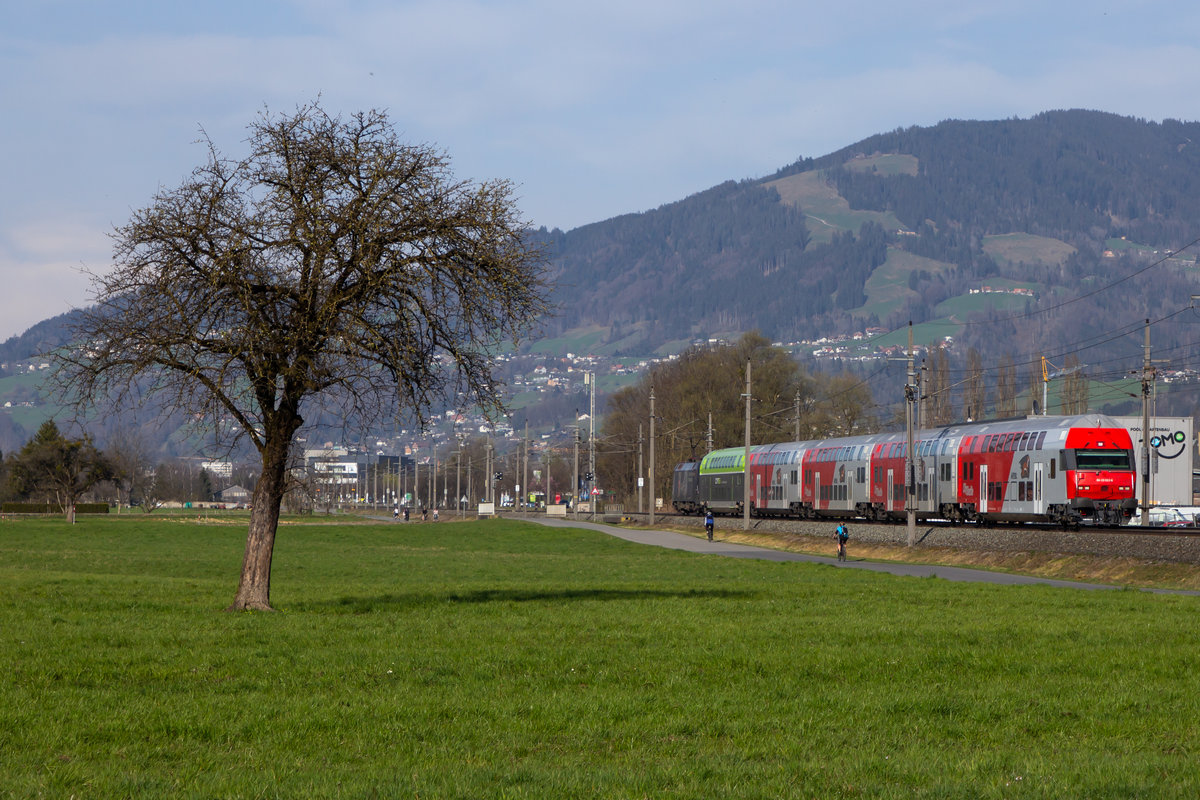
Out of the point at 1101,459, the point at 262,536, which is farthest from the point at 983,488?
the point at 262,536

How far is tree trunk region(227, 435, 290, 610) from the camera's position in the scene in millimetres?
23828

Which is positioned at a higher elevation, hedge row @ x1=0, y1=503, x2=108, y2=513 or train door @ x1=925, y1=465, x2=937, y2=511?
train door @ x1=925, y1=465, x2=937, y2=511

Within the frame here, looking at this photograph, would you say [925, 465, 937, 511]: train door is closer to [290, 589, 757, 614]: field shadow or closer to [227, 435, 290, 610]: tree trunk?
[290, 589, 757, 614]: field shadow

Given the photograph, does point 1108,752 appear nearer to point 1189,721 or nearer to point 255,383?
point 1189,721

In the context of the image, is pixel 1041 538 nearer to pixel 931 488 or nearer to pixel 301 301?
pixel 931 488

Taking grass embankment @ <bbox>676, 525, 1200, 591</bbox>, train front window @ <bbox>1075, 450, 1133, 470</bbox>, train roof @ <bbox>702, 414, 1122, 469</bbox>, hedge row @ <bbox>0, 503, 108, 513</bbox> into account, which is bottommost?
hedge row @ <bbox>0, 503, 108, 513</bbox>

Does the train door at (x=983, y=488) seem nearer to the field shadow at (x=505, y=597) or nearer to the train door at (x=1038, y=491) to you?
the train door at (x=1038, y=491)

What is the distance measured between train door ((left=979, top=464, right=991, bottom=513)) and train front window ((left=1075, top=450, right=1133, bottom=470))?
6806 mm

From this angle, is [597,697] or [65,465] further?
[65,465]

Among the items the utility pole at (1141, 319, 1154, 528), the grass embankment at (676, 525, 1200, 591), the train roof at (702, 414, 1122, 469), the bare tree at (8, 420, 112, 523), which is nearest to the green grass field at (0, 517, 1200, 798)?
the grass embankment at (676, 525, 1200, 591)

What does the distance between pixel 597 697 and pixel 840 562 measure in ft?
134

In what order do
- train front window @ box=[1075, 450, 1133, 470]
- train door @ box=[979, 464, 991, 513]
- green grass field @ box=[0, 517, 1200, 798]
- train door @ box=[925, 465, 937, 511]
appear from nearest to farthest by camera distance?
green grass field @ box=[0, 517, 1200, 798]
train front window @ box=[1075, 450, 1133, 470]
train door @ box=[979, 464, 991, 513]
train door @ box=[925, 465, 937, 511]

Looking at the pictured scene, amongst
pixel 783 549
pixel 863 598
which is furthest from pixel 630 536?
pixel 863 598

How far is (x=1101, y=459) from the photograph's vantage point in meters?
51.1
